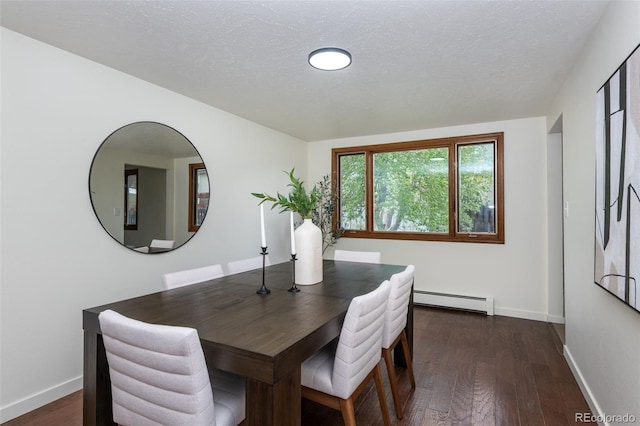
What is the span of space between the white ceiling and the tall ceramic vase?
125 cm

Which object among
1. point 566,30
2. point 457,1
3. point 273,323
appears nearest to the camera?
point 273,323

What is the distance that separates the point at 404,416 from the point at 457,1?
95.5 inches

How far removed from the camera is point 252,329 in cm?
138

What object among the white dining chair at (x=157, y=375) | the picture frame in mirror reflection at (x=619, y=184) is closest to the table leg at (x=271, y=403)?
the white dining chair at (x=157, y=375)

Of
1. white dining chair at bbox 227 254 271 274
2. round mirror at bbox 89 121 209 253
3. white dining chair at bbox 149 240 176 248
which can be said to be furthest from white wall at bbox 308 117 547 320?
white dining chair at bbox 149 240 176 248

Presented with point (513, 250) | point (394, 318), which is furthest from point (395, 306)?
point (513, 250)

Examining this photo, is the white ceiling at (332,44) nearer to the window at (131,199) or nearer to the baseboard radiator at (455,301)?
the window at (131,199)

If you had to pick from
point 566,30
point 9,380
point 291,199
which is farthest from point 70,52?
point 566,30

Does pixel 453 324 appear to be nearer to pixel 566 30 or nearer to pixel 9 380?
pixel 566 30

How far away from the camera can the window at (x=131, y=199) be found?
2773 mm

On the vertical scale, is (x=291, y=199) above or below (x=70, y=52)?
below

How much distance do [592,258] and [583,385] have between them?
0.93 meters

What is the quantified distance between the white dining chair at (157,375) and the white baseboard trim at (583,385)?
7.13 ft

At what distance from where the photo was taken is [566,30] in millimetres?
2055
